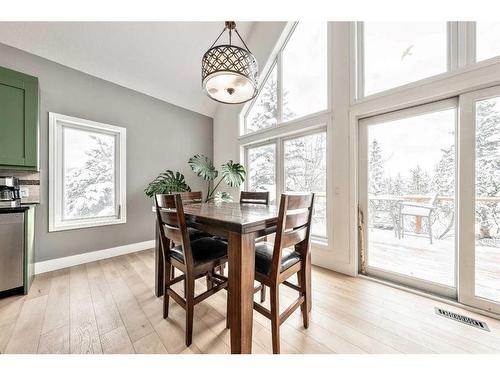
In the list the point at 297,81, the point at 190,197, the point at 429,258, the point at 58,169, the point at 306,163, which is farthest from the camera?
the point at 297,81

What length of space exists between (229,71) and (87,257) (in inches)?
118

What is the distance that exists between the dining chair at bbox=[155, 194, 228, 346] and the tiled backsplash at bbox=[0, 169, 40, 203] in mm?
2072

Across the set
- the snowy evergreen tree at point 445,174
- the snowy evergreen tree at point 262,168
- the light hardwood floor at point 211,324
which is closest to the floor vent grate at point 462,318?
the light hardwood floor at point 211,324

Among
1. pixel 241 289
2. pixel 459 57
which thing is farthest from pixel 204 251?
pixel 459 57

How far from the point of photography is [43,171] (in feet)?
7.73

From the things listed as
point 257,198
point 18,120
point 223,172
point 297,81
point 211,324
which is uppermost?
Answer: point 297,81

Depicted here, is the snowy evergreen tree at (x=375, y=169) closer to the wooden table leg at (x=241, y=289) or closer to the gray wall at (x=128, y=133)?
the wooden table leg at (x=241, y=289)

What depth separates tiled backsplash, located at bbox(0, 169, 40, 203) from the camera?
218cm

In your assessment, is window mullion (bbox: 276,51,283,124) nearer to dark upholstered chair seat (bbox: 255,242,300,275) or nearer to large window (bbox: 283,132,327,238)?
large window (bbox: 283,132,327,238)

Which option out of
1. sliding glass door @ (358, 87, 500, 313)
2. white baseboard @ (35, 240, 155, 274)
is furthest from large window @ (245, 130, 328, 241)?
white baseboard @ (35, 240, 155, 274)

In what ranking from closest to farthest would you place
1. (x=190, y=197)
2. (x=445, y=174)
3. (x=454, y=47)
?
(x=454, y=47)
(x=445, y=174)
(x=190, y=197)

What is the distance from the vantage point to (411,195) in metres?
1.96

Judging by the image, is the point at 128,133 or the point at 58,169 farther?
the point at 128,133

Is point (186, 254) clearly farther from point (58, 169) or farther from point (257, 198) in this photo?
point (58, 169)
